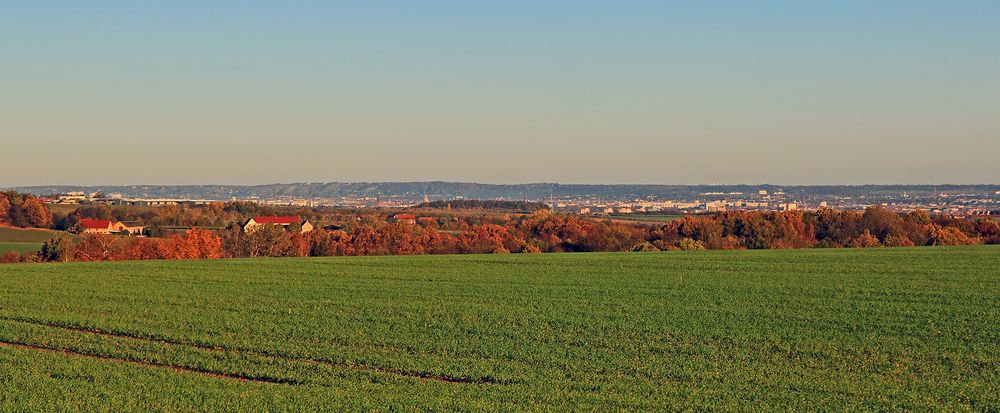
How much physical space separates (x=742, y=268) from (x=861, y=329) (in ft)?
59.5

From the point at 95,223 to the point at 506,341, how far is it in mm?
77534

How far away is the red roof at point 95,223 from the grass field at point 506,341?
174ft

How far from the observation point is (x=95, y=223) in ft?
291

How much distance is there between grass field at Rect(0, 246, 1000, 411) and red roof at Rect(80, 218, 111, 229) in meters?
53.1

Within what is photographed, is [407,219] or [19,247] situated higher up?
[407,219]

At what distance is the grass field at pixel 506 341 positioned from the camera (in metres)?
14.8

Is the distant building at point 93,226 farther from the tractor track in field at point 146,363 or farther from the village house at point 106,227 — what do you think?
the tractor track in field at point 146,363

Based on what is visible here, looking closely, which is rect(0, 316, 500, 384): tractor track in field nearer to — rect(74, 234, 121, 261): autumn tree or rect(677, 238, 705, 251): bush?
rect(74, 234, 121, 261): autumn tree

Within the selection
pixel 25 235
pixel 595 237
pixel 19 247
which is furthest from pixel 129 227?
pixel 595 237

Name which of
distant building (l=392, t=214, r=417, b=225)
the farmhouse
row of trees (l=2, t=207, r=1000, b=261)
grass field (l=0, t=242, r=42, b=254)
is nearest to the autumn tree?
row of trees (l=2, t=207, r=1000, b=261)

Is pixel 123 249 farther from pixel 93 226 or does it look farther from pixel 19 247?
pixel 93 226

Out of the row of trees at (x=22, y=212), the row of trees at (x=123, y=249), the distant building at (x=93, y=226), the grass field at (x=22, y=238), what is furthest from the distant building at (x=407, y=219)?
the row of trees at (x=22, y=212)

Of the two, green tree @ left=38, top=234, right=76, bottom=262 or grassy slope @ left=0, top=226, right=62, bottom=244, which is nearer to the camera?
green tree @ left=38, top=234, right=76, bottom=262

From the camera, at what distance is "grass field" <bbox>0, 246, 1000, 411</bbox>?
14844mm
